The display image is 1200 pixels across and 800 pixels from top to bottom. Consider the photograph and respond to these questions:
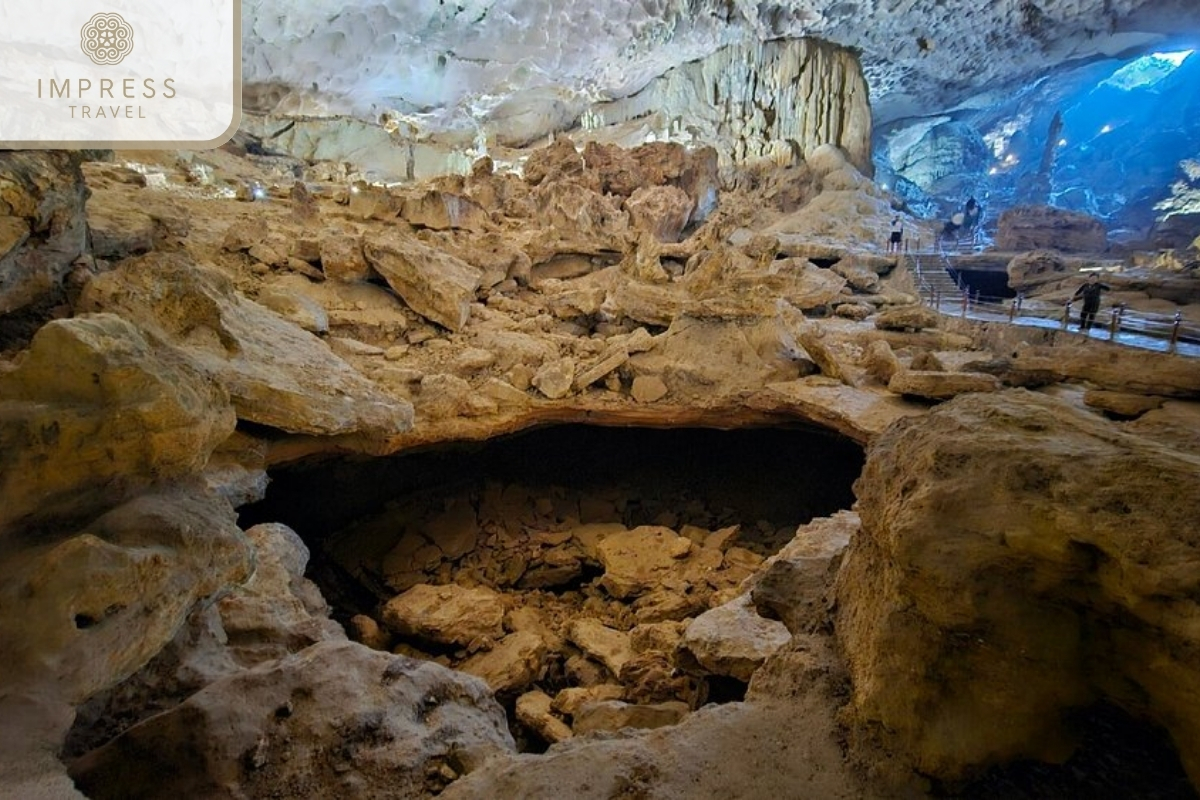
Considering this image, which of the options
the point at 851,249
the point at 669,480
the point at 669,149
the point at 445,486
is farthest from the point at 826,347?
the point at 669,149

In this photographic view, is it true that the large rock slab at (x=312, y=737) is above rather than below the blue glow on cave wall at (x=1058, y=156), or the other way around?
below

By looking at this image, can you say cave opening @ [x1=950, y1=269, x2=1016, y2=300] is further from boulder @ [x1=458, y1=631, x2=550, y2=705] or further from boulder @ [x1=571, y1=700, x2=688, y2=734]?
boulder @ [x1=571, y1=700, x2=688, y2=734]

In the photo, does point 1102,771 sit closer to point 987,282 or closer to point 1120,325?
point 1120,325

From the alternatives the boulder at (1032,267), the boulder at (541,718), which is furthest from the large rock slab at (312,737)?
the boulder at (1032,267)

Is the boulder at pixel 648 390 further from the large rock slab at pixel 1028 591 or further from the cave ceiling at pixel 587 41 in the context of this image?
the cave ceiling at pixel 587 41

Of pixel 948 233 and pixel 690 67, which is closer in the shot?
pixel 948 233

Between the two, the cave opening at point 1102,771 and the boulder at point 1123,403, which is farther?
the boulder at point 1123,403

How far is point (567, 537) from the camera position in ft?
27.3

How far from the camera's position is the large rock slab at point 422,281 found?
26.2 feet

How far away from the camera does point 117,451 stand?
2393 millimetres

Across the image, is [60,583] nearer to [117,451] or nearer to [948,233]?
[117,451]

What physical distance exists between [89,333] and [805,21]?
21263 millimetres

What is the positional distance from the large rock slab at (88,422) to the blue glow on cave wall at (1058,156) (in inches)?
1260

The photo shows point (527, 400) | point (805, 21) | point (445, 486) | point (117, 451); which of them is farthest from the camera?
point (805, 21)
